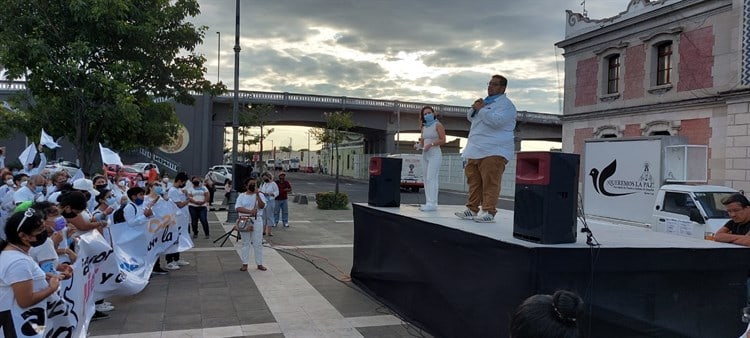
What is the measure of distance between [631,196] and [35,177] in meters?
15.8

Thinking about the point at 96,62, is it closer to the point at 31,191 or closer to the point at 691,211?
the point at 31,191

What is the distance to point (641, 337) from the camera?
4.23 m

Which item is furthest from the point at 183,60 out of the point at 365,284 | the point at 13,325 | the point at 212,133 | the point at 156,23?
the point at 212,133

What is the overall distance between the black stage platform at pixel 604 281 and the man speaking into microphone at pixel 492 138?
2.28 feet

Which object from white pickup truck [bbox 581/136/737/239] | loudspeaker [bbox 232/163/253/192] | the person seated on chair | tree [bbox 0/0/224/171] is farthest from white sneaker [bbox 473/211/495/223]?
loudspeaker [bbox 232/163/253/192]

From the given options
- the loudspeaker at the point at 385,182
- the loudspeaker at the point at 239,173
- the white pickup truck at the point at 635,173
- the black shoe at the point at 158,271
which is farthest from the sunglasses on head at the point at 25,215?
the white pickup truck at the point at 635,173

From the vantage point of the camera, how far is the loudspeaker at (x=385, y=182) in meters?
7.82

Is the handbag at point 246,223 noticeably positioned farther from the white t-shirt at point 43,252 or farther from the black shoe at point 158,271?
the white t-shirt at point 43,252

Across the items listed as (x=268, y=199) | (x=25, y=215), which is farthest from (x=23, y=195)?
(x=268, y=199)

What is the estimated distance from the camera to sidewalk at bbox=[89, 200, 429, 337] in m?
5.75

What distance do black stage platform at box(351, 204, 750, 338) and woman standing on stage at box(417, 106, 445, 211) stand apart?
220 cm

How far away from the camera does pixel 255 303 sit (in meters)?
6.83

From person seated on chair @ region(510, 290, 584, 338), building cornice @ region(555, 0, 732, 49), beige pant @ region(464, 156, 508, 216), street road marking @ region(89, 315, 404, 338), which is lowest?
street road marking @ region(89, 315, 404, 338)

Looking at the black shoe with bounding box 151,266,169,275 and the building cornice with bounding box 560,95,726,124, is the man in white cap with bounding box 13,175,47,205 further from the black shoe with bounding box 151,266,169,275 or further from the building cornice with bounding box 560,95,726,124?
the building cornice with bounding box 560,95,726,124
